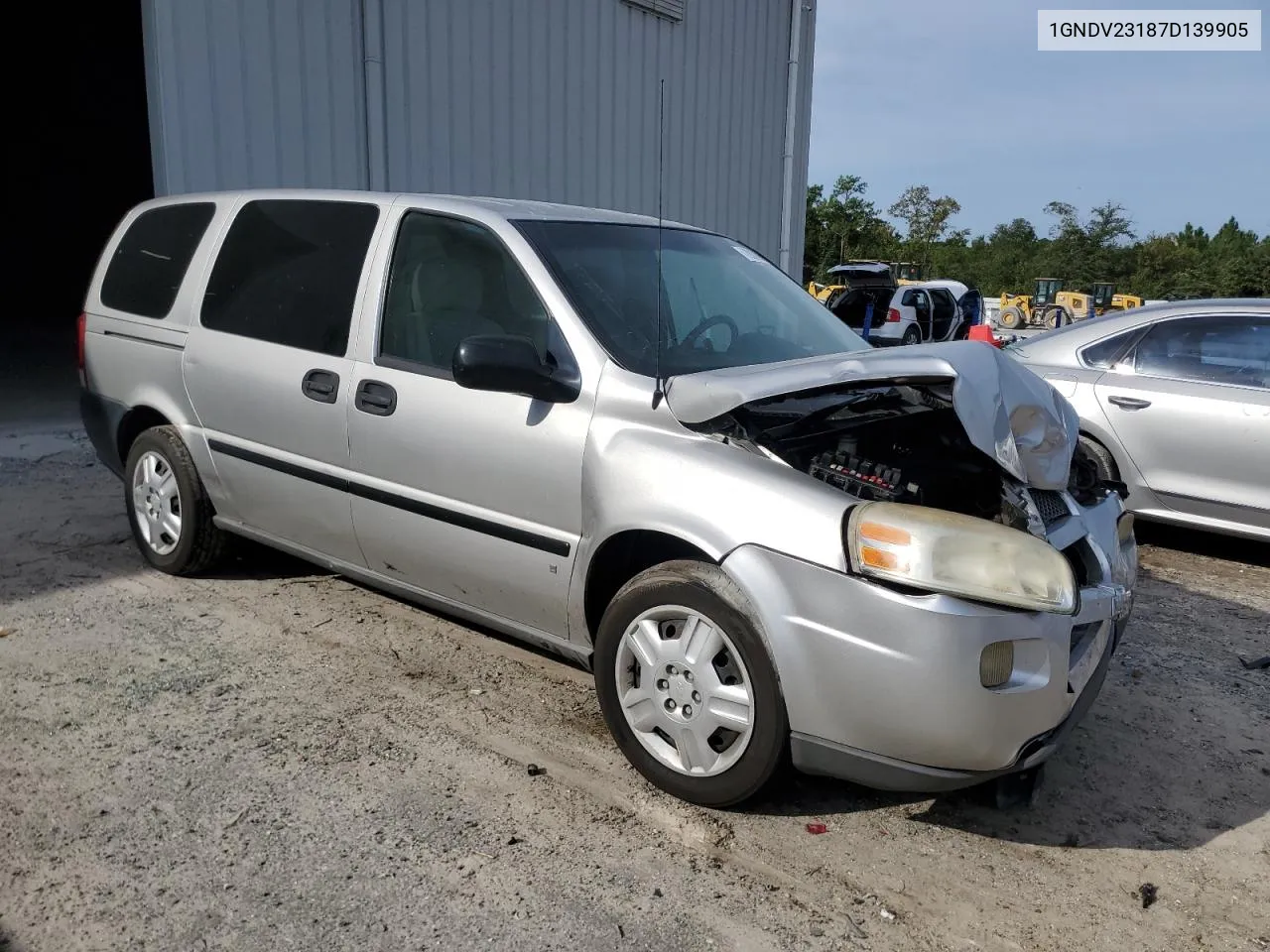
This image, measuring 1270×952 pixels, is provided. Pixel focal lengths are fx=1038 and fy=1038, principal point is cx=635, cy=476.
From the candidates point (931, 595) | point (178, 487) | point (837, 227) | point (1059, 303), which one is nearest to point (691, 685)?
point (931, 595)

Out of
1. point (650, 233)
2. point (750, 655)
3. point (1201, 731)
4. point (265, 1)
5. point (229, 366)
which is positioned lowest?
point (1201, 731)

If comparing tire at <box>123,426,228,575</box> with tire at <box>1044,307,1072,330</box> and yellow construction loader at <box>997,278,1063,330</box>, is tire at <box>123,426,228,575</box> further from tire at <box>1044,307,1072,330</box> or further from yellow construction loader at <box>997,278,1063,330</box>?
yellow construction loader at <box>997,278,1063,330</box>

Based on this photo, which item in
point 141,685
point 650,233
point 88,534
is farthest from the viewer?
point 88,534

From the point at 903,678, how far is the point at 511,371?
1455 mm

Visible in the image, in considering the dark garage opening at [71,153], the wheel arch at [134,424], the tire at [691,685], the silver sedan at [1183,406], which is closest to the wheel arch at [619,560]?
the tire at [691,685]

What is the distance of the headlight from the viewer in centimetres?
259

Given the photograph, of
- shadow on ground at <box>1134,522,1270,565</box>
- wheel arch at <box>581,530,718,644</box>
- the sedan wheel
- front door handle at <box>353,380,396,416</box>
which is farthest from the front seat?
shadow on ground at <box>1134,522,1270,565</box>

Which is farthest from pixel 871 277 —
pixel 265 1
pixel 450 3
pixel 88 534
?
pixel 88 534

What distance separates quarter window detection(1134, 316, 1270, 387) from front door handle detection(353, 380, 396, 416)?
442cm

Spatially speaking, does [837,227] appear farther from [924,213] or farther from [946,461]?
[946,461]

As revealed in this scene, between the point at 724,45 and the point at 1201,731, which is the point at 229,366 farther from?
the point at 724,45

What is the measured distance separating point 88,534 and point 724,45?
33.2ft

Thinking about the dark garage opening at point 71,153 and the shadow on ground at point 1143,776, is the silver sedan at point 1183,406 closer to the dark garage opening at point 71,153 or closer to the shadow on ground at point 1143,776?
the shadow on ground at point 1143,776

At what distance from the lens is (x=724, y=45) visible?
12.9 metres
